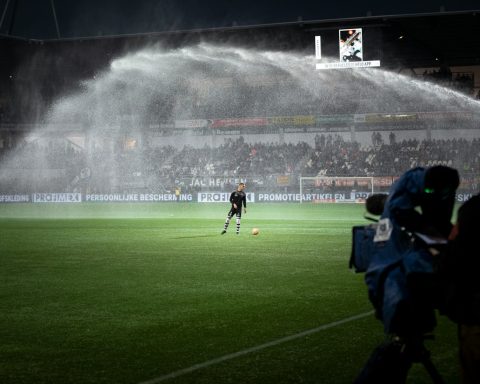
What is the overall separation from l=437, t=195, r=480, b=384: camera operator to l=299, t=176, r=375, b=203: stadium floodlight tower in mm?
47729

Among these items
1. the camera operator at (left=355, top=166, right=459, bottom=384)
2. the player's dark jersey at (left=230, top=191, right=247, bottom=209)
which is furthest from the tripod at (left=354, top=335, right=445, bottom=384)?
the player's dark jersey at (left=230, top=191, right=247, bottom=209)

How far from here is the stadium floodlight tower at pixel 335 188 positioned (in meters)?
52.6

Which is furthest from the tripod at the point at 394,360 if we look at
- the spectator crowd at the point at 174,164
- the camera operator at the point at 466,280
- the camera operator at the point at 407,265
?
the spectator crowd at the point at 174,164

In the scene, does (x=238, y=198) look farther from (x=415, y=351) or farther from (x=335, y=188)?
(x=335, y=188)

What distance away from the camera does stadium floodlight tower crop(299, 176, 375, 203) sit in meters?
52.6

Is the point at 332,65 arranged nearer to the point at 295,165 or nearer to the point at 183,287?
the point at 295,165

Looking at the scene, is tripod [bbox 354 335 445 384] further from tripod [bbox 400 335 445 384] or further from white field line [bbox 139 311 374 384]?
white field line [bbox 139 311 374 384]

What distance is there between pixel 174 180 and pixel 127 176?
153 inches

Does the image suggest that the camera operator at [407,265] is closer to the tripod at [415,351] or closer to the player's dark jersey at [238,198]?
the tripod at [415,351]

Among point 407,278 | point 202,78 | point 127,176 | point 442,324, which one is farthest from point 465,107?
point 407,278

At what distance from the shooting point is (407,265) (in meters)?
4.16

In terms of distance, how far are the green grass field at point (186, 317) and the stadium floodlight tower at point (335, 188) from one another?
32842 mm

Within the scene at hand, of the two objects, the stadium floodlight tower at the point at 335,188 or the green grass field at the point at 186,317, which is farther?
the stadium floodlight tower at the point at 335,188

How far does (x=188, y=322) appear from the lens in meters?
9.40
